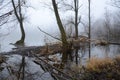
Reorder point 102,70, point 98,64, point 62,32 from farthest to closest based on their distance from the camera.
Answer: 1. point 62,32
2. point 98,64
3. point 102,70

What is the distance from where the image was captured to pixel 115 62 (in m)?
Answer: 9.09

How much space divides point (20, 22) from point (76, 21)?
7577mm

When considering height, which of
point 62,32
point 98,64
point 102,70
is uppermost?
point 62,32

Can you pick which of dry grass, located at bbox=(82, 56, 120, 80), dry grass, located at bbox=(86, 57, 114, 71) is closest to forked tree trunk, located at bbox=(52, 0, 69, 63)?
dry grass, located at bbox=(82, 56, 120, 80)

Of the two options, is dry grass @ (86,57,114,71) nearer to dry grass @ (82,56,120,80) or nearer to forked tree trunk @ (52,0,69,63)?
dry grass @ (82,56,120,80)

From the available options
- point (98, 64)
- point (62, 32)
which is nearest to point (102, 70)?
point (98, 64)

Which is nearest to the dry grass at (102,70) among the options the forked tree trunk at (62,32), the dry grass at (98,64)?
the dry grass at (98,64)

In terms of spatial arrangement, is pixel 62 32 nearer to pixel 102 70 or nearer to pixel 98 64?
pixel 98 64

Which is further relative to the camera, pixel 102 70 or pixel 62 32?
pixel 62 32

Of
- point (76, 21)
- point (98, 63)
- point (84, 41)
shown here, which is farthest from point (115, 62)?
point (76, 21)

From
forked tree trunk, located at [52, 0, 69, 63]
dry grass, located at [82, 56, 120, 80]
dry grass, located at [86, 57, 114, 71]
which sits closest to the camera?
dry grass, located at [82, 56, 120, 80]

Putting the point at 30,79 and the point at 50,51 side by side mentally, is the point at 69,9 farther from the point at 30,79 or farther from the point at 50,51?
the point at 30,79

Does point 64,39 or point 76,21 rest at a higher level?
point 76,21

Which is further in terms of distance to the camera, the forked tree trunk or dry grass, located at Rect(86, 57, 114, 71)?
the forked tree trunk
